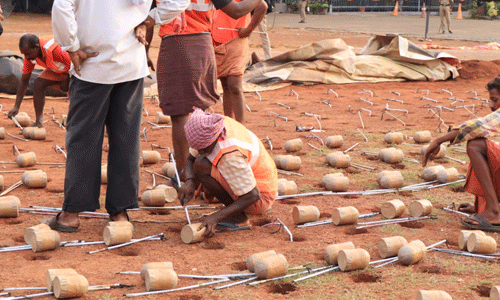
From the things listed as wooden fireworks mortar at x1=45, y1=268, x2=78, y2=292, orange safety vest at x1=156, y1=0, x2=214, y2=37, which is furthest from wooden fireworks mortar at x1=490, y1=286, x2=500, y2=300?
orange safety vest at x1=156, y1=0, x2=214, y2=37

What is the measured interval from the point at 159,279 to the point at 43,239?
86 centimetres

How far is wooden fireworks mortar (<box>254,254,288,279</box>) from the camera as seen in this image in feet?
10.9

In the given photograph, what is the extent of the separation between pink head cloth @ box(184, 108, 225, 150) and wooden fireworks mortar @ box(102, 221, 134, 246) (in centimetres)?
62

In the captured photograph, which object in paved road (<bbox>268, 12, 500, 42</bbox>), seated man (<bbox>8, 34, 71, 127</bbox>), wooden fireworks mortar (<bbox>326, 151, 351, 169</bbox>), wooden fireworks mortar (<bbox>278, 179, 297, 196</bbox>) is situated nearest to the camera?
wooden fireworks mortar (<bbox>278, 179, 297, 196</bbox>)

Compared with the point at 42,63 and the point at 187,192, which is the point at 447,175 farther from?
the point at 42,63

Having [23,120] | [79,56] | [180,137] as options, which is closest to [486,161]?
[180,137]

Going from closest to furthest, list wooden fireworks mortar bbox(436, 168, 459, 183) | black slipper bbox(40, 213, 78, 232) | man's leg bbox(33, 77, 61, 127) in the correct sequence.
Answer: black slipper bbox(40, 213, 78, 232), wooden fireworks mortar bbox(436, 168, 459, 183), man's leg bbox(33, 77, 61, 127)

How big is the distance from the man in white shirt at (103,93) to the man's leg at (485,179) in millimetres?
2077

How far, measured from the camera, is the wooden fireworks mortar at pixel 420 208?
4.39 meters

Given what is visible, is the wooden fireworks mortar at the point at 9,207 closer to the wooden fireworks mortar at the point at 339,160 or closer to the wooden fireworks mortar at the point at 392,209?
the wooden fireworks mortar at the point at 392,209

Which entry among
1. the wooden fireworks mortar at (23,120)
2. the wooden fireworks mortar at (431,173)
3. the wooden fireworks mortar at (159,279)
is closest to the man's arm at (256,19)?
the wooden fireworks mortar at (431,173)

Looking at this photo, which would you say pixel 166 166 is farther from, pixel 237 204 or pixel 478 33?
pixel 478 33

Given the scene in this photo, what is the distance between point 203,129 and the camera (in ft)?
12.4

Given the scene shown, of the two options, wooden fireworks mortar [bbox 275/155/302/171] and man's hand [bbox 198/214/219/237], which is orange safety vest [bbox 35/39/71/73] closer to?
wooden fireworks mortar [bbox 275/155/302/171]
